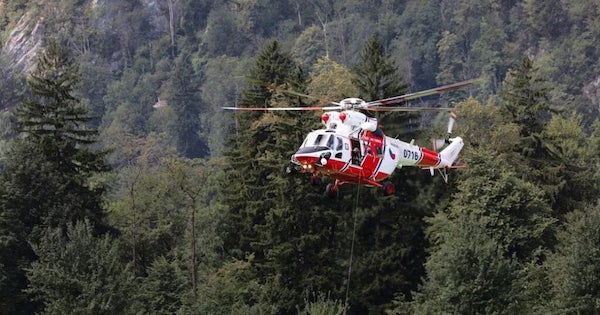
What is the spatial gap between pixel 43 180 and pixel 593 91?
137482 millimetres

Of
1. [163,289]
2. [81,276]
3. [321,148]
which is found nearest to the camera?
[321,148]

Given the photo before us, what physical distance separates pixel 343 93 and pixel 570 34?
135 meters

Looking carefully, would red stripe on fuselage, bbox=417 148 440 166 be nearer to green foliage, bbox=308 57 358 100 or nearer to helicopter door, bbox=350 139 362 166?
helicopter door, bbox=350 139 362 166


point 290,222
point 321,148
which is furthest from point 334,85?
point 321,148

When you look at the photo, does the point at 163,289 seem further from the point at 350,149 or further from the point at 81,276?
the point at 350,149

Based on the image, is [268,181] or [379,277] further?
[268,181]

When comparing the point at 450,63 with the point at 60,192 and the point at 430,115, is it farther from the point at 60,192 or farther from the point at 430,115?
the point at 60,192

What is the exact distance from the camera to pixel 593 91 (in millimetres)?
180000

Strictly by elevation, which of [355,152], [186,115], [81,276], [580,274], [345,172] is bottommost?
[81,276]

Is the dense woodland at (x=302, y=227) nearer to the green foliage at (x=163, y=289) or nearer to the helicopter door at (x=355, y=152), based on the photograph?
the green foliage at (x=163, y=289)

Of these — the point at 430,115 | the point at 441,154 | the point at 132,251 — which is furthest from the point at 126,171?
the point at 441,154

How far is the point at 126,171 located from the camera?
133125 mm

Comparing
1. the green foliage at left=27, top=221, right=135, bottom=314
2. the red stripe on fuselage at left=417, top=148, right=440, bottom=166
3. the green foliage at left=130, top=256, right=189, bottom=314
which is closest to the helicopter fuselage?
the red stripe on fuselage at left=417, top=148, right=440, bottom=166

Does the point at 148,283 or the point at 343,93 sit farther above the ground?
the point at 343,93
